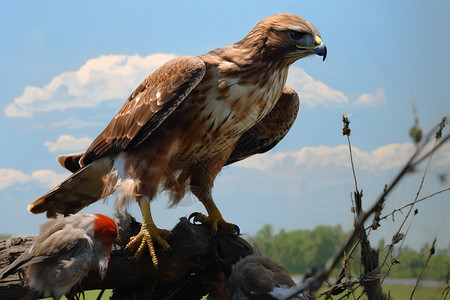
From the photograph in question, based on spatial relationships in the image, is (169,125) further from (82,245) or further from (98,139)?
(82,245)

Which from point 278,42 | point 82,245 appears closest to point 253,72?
point 278,42

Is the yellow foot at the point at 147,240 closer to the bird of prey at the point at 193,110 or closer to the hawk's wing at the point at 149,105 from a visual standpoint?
the bird of prey at the point at 193,110

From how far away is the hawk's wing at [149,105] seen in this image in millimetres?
2441

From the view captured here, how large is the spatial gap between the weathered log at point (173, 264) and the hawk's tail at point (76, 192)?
36cm

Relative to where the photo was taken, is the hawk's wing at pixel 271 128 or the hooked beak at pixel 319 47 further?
the hawk's wing at pixel 271 128

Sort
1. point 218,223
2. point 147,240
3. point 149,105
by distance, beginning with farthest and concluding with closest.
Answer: point 218,223 → point 149,105 → point 147,240

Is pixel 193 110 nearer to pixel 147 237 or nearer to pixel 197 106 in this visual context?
pixel 197 106

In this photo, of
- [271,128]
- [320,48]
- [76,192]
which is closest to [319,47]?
[320,48]

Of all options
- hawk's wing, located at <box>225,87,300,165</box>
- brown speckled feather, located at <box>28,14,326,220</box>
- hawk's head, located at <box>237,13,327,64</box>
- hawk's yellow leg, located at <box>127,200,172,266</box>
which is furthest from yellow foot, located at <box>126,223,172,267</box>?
Result: hawk's head, located at <box>237,13,327,64</box>

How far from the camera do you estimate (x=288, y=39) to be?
247 cm

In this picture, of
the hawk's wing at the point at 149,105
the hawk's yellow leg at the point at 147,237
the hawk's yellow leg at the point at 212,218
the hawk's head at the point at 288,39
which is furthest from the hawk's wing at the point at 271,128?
the hawk's yellow leg at the point at 147,237

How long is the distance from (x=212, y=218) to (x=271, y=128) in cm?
82

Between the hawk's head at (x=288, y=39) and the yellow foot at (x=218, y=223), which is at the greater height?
the hawk's head at (x=288, y=39)

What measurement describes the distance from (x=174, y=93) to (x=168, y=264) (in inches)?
35.7
